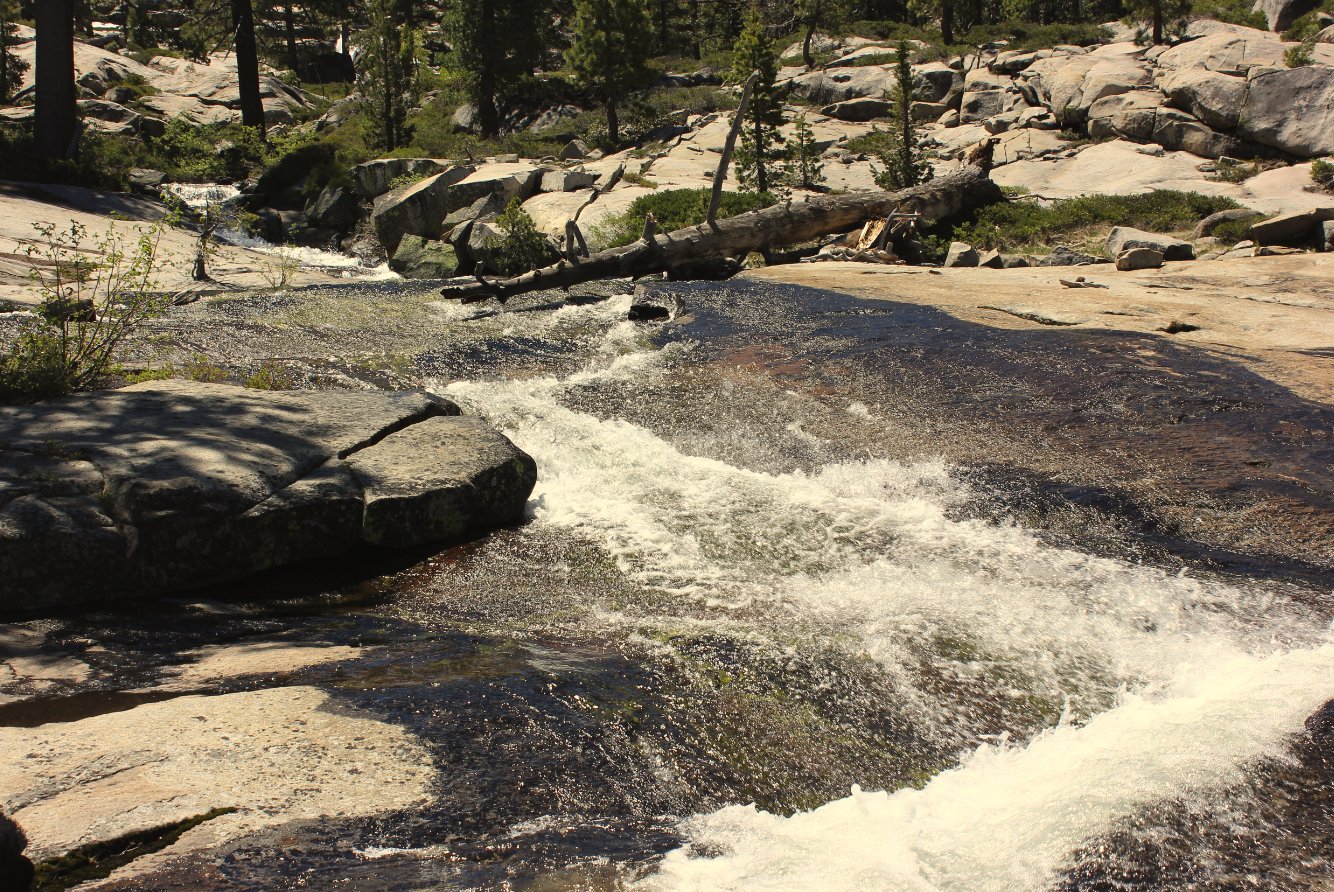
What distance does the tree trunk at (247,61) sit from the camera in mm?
31672

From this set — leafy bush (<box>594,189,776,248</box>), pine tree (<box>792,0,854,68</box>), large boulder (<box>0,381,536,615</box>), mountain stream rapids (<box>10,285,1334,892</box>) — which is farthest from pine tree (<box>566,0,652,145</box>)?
large boulder (<box>0,381,536,615</box>)

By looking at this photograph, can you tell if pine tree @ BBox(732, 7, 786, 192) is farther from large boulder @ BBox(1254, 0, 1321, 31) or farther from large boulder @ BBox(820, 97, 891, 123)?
large boulder @ BBox(1254, 0, 1321, 31)

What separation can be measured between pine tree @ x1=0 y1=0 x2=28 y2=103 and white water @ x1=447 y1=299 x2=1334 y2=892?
117 ft

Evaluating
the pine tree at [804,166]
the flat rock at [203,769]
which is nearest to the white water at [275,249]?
the pine tree at [804,166]

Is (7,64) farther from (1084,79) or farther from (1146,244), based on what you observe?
(1084,79)

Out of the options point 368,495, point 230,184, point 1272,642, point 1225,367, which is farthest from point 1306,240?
point 230,184

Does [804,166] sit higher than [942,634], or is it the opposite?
[804,166]

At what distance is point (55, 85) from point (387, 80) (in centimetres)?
1183

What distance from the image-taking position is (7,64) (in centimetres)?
3425

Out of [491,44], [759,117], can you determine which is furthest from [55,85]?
[759,117]

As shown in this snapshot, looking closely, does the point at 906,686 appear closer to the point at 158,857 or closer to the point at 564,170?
the point at 158,857

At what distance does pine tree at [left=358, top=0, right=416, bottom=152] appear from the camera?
32.3m

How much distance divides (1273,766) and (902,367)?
783 cm

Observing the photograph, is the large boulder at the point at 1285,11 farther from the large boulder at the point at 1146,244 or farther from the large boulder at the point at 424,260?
the large boulder at the point at 424,260
